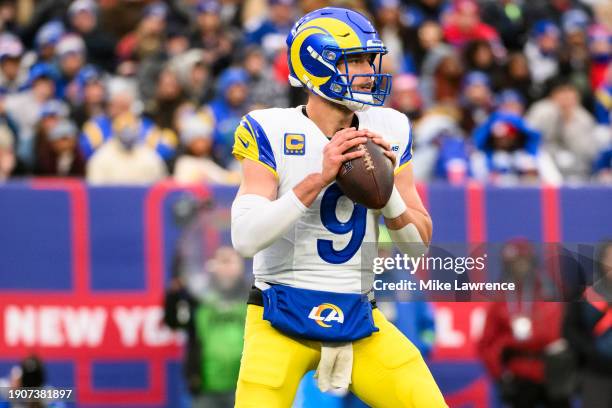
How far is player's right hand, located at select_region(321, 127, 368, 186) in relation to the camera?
4281mm

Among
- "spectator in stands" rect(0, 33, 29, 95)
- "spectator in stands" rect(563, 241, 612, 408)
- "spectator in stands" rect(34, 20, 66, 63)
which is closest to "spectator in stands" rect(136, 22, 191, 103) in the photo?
"spectator in stands" rect(34, 20, 66, 63)

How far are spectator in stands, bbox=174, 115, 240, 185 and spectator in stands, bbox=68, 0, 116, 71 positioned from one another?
219 centimetres

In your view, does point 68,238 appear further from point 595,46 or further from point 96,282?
point 595,46

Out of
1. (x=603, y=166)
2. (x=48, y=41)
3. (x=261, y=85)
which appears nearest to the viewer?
(x=603, y=166)

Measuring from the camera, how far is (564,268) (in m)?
4.97

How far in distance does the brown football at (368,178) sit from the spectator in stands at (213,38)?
680 centimetres

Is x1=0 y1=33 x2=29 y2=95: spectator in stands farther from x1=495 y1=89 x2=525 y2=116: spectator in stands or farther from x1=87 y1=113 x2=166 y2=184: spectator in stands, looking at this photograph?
x1=495 y1=89 x2=525 y2=116: spectator in stands

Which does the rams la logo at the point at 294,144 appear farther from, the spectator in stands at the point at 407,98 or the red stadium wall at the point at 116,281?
the spectator in stands at the point at 407,98

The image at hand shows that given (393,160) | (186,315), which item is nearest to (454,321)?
(186,315)

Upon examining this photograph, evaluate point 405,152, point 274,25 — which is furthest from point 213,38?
point 405,152

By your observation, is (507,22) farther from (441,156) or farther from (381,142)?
(381,142)

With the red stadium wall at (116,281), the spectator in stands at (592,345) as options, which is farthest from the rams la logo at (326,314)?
the red stadium wall at (116,281)

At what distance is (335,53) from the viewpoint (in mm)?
4457

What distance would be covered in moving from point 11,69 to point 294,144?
683 centimetres
